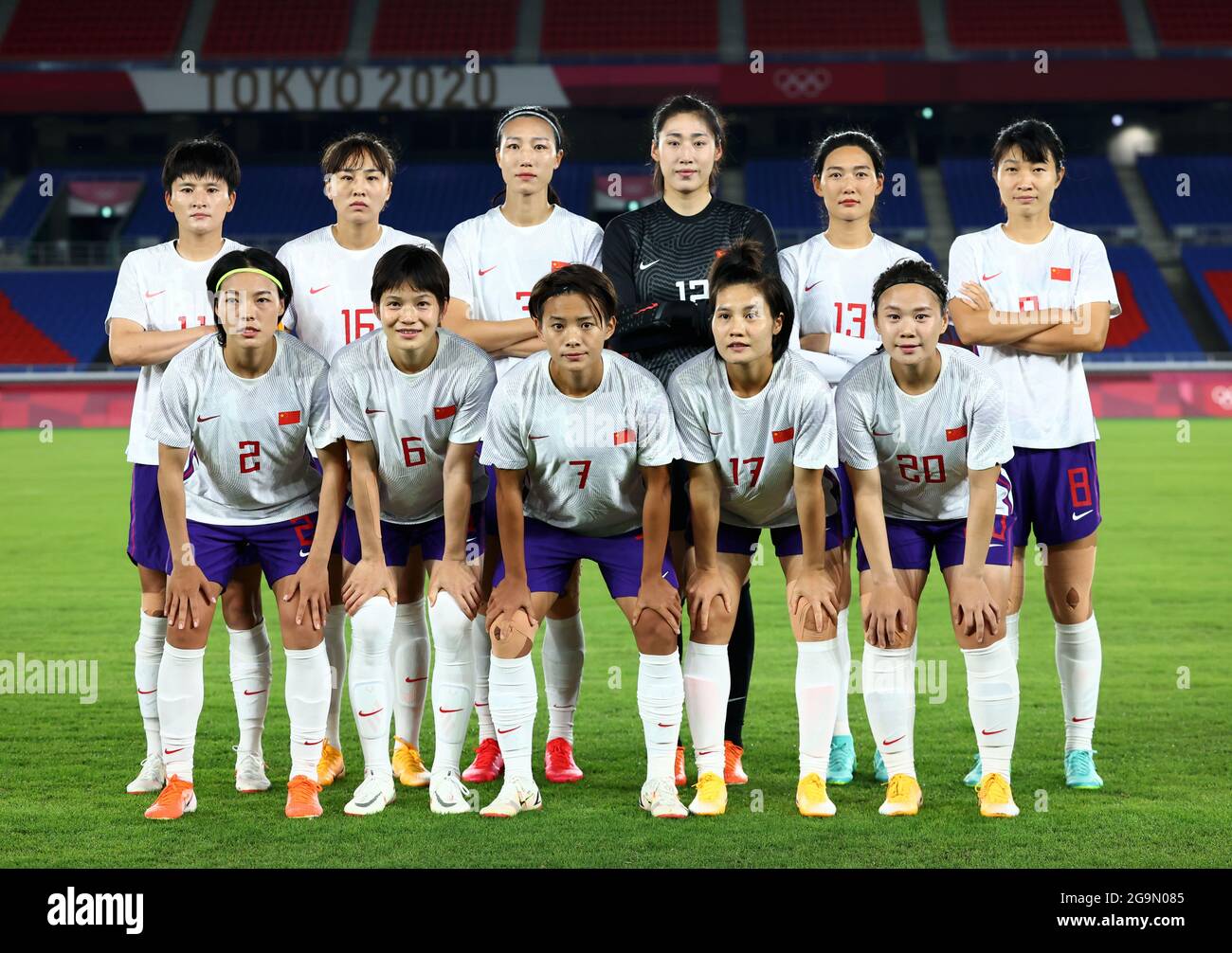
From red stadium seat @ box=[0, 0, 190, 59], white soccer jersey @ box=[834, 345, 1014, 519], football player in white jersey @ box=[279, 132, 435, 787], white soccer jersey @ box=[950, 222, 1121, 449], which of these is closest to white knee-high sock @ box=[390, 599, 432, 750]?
football player in white jersey @ box=[279, 132, 435, 787]

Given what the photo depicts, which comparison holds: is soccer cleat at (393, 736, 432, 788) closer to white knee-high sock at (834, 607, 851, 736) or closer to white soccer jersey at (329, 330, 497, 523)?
white soccer jersey at (329, 330, 497, 523)

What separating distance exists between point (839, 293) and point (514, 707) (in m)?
1.82

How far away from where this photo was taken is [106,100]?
1197 inches

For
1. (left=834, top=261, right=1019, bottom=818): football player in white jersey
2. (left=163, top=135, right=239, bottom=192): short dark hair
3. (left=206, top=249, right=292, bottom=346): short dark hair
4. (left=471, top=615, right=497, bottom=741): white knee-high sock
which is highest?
(left=163, top=135, right=239, bottom=192): short dark hair

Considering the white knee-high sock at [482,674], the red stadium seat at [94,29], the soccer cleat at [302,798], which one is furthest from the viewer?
the red stadium seat at [94,29]

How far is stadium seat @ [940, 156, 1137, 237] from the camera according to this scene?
1230 inches

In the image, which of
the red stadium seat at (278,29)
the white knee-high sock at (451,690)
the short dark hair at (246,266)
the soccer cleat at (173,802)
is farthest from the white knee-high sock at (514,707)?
the red stadium seat at (278,29)

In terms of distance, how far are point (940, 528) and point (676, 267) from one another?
47.8 inches

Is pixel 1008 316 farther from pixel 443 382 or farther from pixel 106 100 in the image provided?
pixel 106 100

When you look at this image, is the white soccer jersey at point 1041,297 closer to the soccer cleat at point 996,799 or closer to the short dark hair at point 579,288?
the soccer cleat at point 996,799

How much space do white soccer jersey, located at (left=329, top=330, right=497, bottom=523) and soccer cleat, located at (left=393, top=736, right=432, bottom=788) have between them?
940mm

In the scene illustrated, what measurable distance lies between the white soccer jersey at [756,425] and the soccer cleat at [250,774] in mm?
1816

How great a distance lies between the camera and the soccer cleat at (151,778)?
4.76 meters
